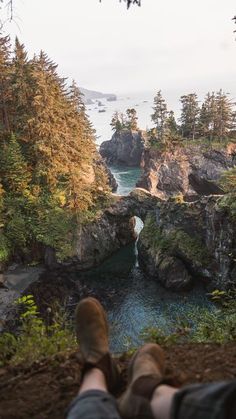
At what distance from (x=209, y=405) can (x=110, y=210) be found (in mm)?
31233

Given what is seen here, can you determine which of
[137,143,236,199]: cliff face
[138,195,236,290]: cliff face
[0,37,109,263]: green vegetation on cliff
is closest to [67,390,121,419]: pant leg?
[138,195,236,290]: cliff face

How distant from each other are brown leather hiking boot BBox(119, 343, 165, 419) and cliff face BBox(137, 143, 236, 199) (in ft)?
160

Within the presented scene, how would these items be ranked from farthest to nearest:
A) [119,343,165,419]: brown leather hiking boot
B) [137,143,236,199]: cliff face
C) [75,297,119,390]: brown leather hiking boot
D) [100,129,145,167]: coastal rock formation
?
[100,129,145,167]: coastal rock formation < [137,143,236,199]: cliff face < [75,297,119,390]: brown leather hiking boot < [119,343,165,419]: brown leather hiking boot

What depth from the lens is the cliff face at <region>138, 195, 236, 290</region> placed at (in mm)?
23938

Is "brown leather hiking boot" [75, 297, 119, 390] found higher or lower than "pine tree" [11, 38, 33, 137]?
lower

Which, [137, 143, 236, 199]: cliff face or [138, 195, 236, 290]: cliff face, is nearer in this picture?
[138, 195, 236, 290]: cliff face

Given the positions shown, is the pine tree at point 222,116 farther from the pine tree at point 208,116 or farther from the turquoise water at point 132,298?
the turquoise water at point 132,298

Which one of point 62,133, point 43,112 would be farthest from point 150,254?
point 43,112

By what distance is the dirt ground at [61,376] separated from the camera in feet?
11.3

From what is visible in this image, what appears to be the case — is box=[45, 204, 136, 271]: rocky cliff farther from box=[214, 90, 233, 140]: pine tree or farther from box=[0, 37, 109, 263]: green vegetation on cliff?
box=[214, 90, 233, 140]: pine tree

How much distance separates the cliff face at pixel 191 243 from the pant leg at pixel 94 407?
21724mm

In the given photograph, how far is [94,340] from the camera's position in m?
3.75

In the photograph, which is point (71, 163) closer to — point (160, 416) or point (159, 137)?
point (159, 137)

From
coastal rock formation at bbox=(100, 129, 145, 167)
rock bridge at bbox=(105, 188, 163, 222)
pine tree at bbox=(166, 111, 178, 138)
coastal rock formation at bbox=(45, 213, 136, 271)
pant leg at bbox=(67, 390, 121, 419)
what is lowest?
coastal rock formation at bbox=(45, 213, 136, 271)
